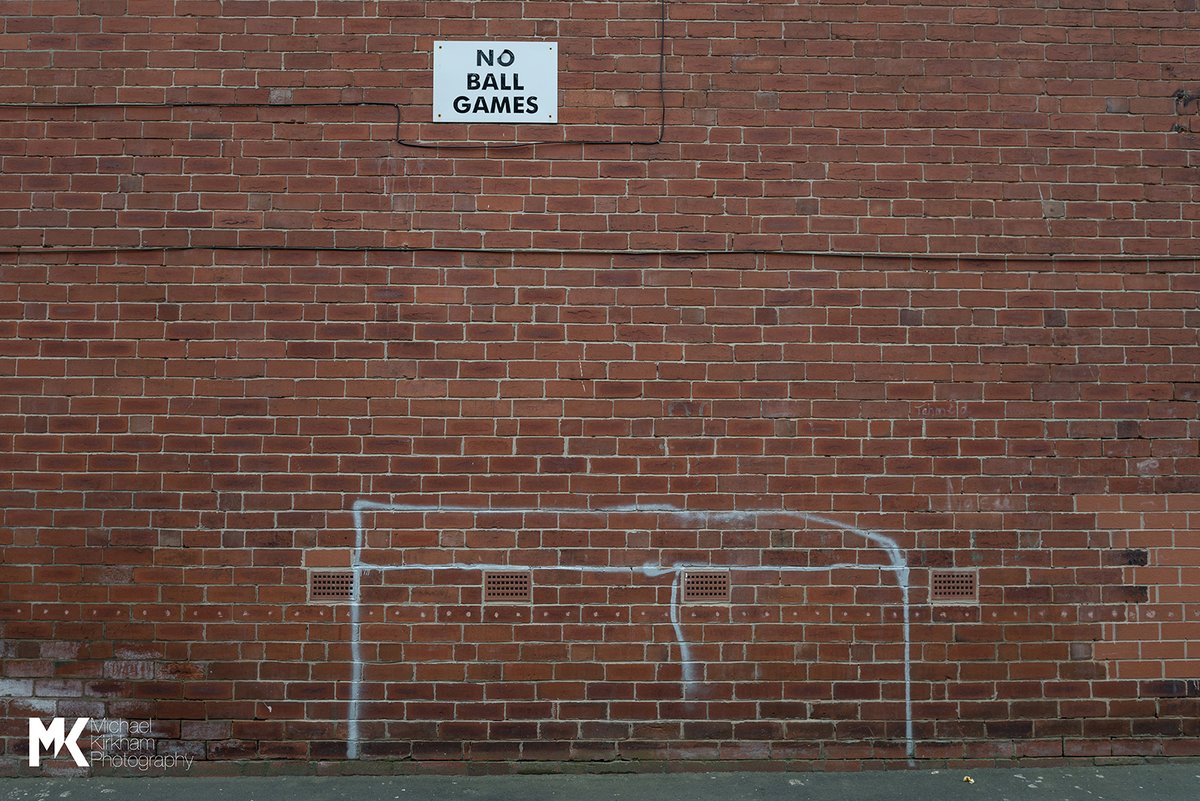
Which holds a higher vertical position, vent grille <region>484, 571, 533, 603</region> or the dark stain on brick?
the dark stain on brick

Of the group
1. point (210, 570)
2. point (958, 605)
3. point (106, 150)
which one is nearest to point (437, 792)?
point (210, 570)

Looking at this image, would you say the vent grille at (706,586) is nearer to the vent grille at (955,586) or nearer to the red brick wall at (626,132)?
the vent grille at (955,586)

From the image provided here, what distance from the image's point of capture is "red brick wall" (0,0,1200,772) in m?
5.20

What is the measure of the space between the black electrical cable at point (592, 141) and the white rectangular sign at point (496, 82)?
0.15 meters

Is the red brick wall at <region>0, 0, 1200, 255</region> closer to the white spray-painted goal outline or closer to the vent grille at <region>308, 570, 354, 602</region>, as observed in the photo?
the white spray-painted goal outline

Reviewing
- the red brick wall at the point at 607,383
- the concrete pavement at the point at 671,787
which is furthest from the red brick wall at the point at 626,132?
the concrete pavement at the point at 671,787

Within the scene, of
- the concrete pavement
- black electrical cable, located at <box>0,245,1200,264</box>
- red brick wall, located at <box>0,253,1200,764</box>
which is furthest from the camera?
black electrical cable, located at <box>0,245,1200,264</box>

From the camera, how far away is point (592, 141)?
17.7 ft

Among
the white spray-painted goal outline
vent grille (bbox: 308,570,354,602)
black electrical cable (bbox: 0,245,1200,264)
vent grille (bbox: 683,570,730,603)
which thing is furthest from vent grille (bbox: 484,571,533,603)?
black electrical cable (bbox: 0,245,1200,264)

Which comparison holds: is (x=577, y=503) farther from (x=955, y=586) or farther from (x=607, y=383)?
(x=955, y=586)

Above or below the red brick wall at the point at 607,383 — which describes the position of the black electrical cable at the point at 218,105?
above

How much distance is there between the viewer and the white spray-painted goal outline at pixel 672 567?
5191 mm

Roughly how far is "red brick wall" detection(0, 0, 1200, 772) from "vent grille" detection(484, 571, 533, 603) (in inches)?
2.9

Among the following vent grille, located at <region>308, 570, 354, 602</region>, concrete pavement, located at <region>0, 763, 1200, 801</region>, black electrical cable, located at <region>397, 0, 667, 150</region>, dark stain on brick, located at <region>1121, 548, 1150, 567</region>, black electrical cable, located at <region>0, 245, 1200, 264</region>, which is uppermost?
black electrical cable, located at <region>397, 0, 667, 150</region>
